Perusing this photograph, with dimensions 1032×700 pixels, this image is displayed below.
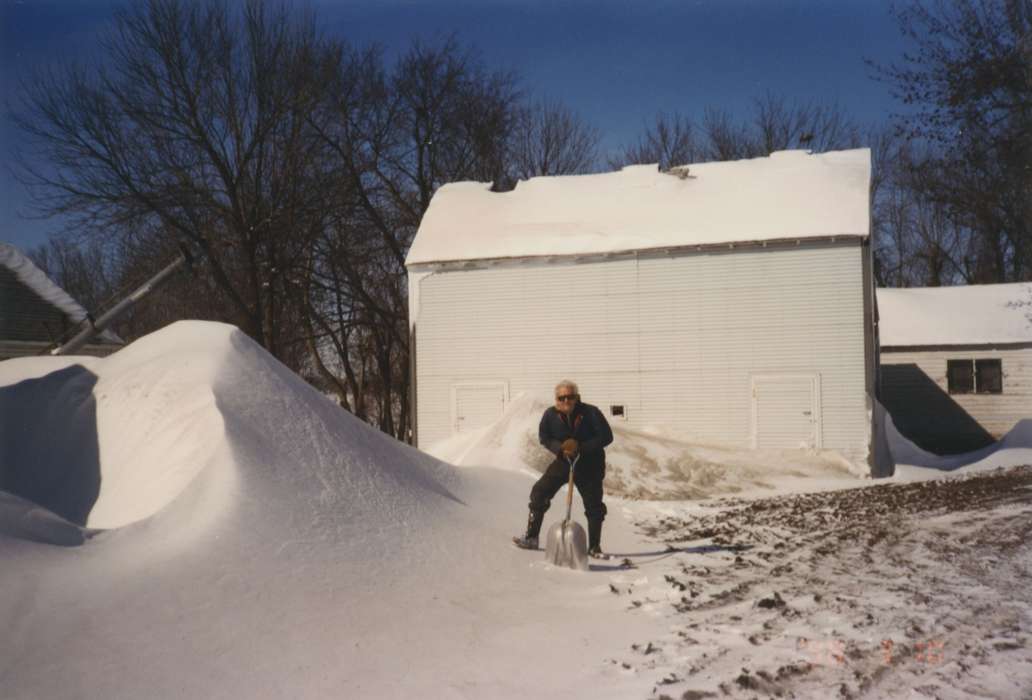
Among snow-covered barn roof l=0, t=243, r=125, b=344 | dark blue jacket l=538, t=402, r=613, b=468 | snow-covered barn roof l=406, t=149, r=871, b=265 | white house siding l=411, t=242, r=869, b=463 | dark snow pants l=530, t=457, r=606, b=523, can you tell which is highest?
snow-covered barn roof l=406, t=149, r=871, b=265

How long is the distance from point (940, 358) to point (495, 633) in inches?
1061

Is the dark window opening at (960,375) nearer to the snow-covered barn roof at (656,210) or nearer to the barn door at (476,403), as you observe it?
the snow-covered barn roof at (656,210)

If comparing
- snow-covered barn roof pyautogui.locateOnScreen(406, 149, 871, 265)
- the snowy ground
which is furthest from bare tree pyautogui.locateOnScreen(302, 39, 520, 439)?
the snowy ground

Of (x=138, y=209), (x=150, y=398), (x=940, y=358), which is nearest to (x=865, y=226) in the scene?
(x=940, y=358)

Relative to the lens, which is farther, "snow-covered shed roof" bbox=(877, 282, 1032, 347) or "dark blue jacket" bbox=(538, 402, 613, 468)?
"snow-covered shed roof" bbox=(877, 282, 1032, 347)

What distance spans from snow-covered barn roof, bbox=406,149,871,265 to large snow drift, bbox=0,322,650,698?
11323 millimetres

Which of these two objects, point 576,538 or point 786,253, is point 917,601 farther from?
point 786,253

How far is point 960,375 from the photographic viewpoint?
29.5m

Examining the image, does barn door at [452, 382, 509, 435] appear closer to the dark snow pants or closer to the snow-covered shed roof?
the dark snow pants

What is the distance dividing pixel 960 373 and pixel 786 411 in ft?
44.0

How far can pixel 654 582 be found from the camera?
7.93 m

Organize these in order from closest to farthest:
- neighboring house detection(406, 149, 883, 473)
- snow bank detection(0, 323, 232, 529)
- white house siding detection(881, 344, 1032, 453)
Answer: snow bank detection(0, 323, 232, 529)
neighboring house detection(406, 149, 883, 473)
white house siding detection(881, 344, 1032, 453)

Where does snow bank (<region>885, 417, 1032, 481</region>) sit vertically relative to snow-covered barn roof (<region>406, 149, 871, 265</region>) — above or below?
below

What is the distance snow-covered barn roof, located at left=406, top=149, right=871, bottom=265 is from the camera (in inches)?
797
